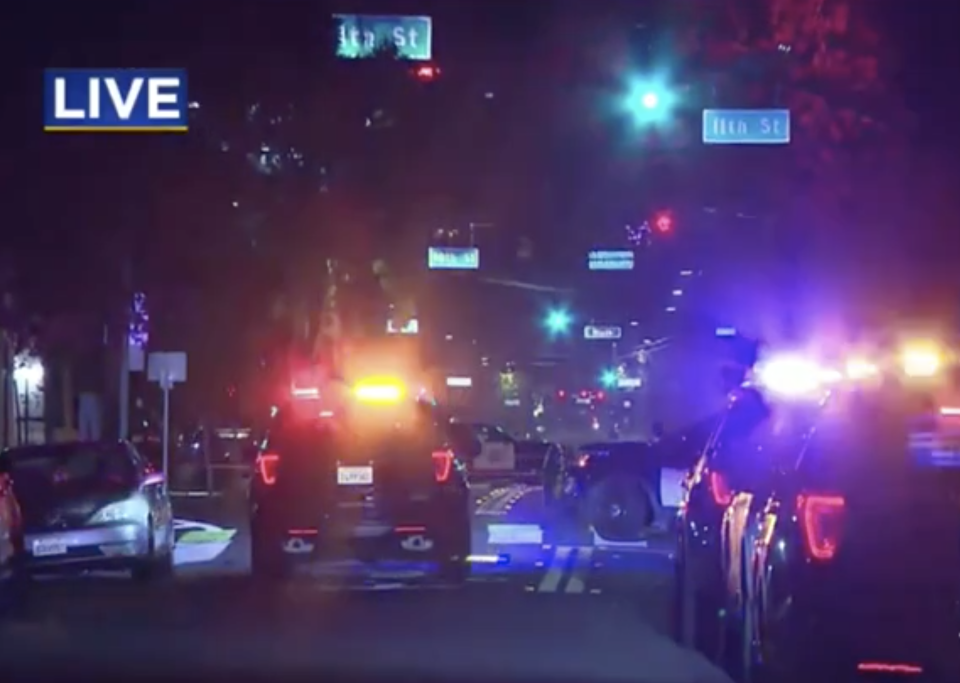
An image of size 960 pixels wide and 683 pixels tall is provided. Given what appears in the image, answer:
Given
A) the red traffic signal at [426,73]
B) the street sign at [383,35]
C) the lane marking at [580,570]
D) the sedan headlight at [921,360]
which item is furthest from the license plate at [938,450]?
the red traffic signal at [426,73]

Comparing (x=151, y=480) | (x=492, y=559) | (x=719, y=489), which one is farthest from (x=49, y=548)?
(x=719, y=489)

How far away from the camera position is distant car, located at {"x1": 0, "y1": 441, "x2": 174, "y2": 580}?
1964cm

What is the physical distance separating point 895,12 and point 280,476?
1587 centimetres

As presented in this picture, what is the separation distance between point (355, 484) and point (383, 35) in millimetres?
24442

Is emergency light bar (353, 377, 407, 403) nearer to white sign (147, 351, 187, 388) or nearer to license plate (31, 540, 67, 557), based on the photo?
license plate (31, 540, 67, 557)

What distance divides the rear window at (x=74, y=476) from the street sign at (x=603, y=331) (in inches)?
1860

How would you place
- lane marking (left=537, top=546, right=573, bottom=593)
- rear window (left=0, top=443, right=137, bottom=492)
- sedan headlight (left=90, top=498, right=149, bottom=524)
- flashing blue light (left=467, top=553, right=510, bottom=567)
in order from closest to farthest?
lane marking (left=537, top=546, right=573, bottom=593) < sedan headlight (left=90, top=498, right=149, bottom=524) < rear window (left=0, top=443, right=137, bottom=492) < flashing blue light (left=467, top=553, right=510, bottom=567)

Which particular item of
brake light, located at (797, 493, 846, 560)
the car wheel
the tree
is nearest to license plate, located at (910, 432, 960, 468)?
brake light, located at (797, 493, 846, 560)

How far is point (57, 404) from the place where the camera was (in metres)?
41.2

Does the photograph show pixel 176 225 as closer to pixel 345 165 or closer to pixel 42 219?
pixel 42 219

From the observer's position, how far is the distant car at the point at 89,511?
19641mm

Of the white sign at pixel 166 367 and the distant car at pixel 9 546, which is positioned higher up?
the white sign at pixel 166 367

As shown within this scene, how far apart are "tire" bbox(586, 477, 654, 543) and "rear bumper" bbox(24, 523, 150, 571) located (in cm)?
615

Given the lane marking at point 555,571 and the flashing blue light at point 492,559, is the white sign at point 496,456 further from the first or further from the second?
the flashing blue light at point 492,559
